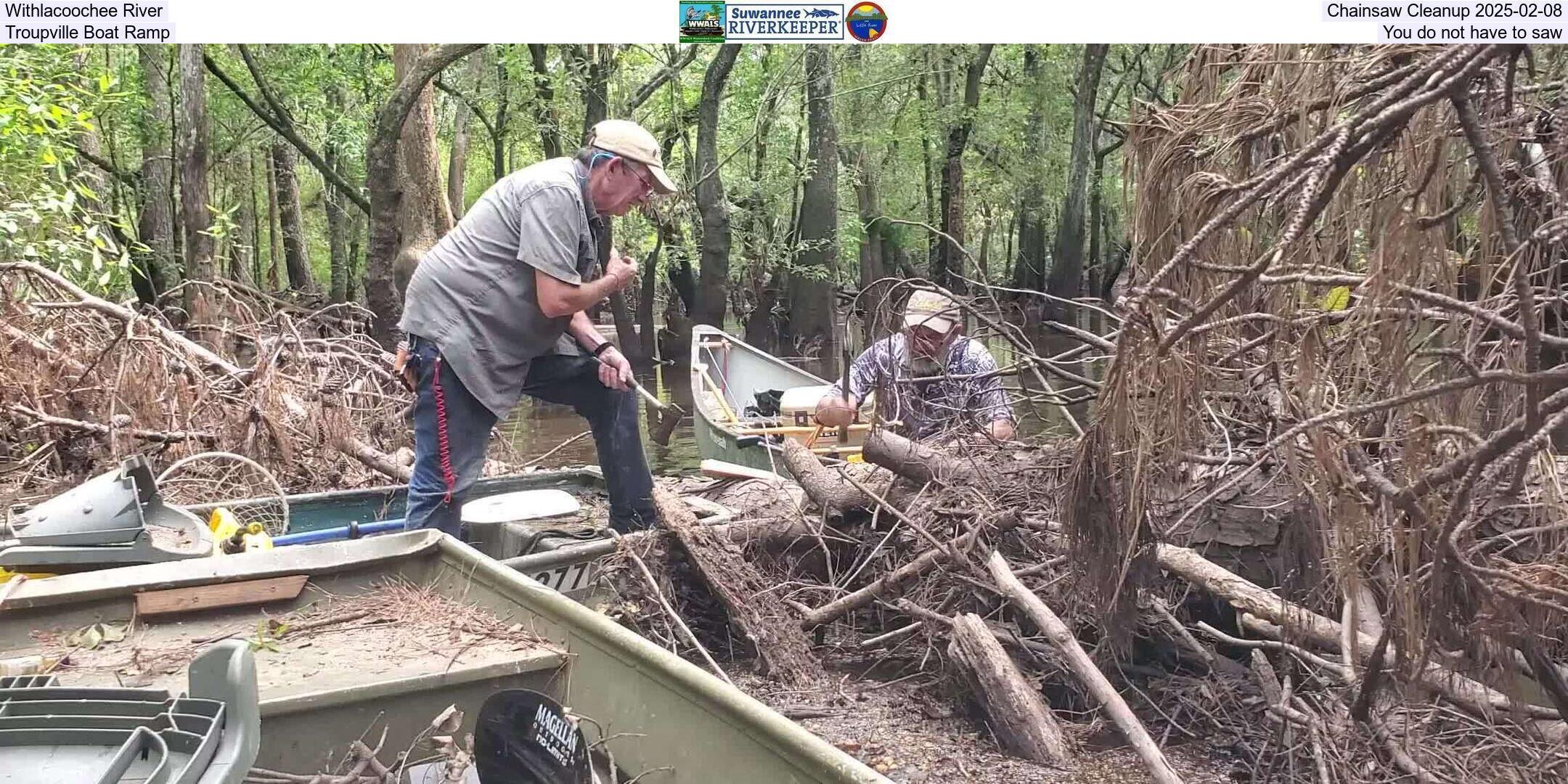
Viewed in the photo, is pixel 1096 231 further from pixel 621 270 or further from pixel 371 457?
pixel 621 270

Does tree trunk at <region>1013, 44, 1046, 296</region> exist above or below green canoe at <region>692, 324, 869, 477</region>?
above

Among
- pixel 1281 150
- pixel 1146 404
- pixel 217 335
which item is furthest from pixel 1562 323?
pixel 217 335

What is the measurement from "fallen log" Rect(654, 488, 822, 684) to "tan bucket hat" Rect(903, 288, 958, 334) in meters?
Answer: 1.34

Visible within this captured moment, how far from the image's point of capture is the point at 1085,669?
351cm

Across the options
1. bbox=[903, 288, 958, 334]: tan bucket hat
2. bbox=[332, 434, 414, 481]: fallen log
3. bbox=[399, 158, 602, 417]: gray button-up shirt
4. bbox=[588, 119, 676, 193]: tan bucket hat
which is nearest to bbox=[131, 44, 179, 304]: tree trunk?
bbox=[332, 434, 414, 481]: fallen log

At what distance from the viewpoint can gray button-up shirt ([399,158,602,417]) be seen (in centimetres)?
444

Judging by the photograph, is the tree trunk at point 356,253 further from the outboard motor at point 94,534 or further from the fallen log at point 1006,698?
the fallen log at point 1006,698

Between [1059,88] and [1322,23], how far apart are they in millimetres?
25786

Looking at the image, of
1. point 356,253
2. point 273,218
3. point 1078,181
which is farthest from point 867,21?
point 356,253

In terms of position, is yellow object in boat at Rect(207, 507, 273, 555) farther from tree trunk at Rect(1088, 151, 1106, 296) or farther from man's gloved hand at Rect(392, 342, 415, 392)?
tree trunk at Rect(1088, 151, 1106, 296)

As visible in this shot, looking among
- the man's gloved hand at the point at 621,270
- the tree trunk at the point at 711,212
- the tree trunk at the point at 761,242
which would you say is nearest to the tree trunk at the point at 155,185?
the tree trunk at the point at 711,212

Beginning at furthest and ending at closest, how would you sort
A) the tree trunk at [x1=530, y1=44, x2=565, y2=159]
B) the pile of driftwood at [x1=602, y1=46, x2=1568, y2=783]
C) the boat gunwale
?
the tree trunk at [x1=530, y1=44, x2=565, y2=159] < the boat gunwale < the pile of driftwood at [x1=602, y1=46, x2=1568, y2=783]

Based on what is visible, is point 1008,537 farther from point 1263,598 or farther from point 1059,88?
point 1059,88

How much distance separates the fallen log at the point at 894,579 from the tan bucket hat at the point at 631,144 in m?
1.68
